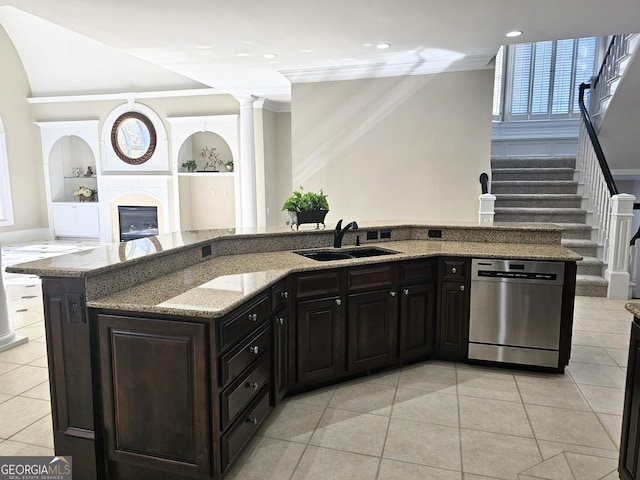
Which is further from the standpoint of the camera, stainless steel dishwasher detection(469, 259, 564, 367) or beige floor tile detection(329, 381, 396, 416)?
stainless steel dishwasher detection(469, 259, 564, 367)

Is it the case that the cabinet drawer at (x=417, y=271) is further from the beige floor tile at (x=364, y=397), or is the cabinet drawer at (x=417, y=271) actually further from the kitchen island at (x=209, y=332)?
the beige floor tile at (x=364, y=397)

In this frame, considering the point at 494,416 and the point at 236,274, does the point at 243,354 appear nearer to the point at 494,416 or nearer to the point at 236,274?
the point at 236,274

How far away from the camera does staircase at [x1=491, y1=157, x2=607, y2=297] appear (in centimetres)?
568

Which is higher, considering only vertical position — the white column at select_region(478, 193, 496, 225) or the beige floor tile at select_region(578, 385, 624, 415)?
the white column at select_region(478, 193, 496, 225)

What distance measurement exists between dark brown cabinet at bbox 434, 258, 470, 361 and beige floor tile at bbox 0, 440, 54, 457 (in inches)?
104

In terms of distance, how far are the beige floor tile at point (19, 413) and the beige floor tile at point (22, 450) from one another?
12 centimetres

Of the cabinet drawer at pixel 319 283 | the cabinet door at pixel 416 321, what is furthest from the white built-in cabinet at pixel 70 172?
the cabinet door at pixel 416 321

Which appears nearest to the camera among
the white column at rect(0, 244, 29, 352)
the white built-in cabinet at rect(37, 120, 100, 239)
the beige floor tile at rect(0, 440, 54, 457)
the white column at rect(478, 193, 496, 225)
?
the beige floor tile at rect(0, 440, 54, 457)

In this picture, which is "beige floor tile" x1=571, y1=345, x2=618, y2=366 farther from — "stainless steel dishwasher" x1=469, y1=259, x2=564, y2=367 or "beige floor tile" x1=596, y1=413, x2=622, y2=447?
"beige floor tile" x1=596, y1=413, x2=622, y2=447

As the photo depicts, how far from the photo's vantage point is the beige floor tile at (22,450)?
2.39 metres

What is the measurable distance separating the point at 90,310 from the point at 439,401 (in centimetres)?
215

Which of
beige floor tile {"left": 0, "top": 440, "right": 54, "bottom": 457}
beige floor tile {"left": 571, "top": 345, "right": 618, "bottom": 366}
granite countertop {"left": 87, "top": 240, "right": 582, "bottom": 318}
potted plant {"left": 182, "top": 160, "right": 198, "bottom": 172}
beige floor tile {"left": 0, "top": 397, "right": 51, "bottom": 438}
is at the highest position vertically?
potted plant {"left": 182, "top": 160, "right": 198, "bottom": 172}

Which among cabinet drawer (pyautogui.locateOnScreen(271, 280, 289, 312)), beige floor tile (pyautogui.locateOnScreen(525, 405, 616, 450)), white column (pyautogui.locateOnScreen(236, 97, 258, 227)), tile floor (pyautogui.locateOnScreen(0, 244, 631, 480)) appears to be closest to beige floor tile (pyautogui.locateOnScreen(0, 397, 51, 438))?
tile floor (pyautogui.locateOnScreen(0, 244, 631, 480))

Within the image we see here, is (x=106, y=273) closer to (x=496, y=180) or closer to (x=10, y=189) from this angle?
(x=496, y=180)
